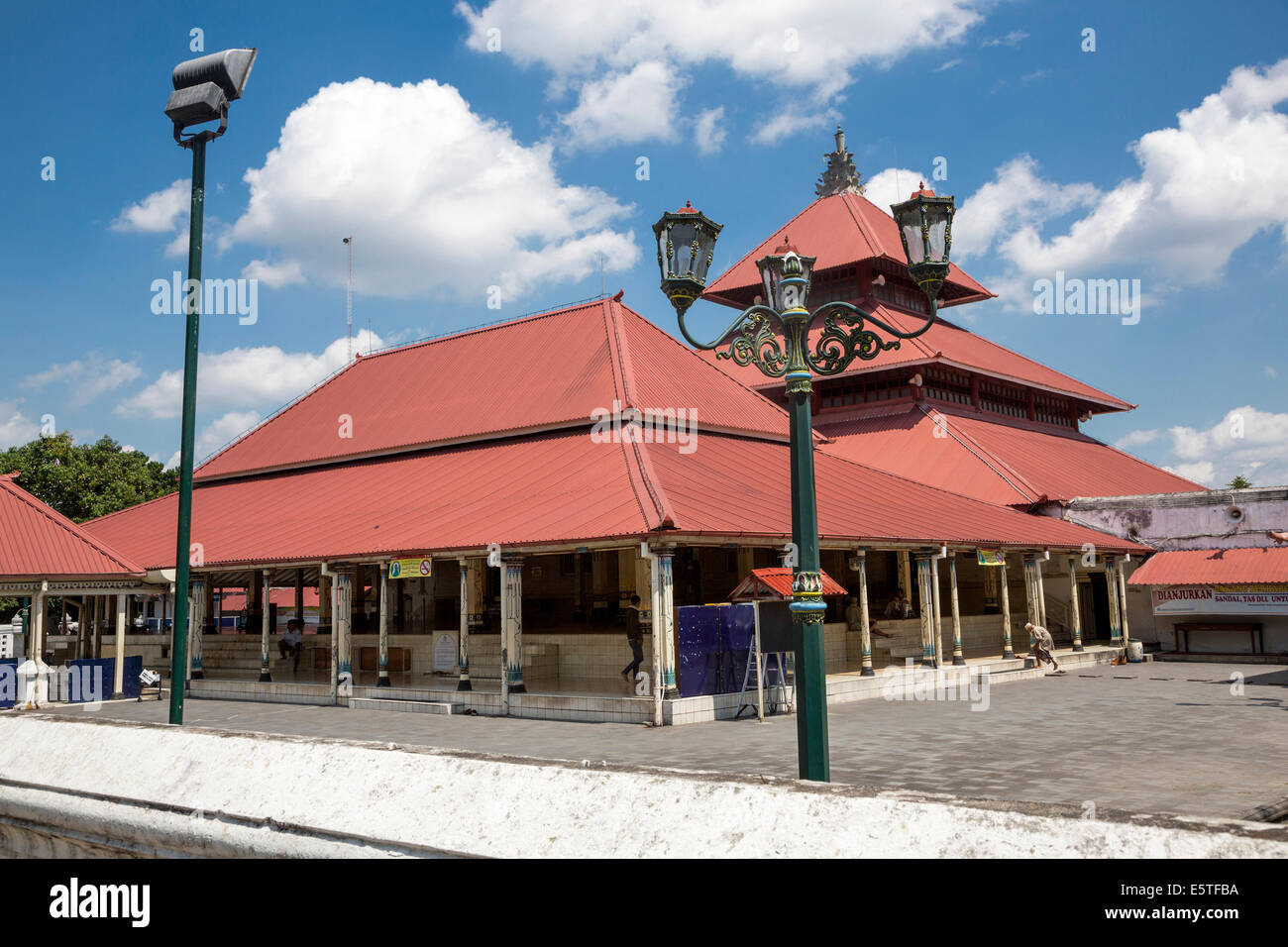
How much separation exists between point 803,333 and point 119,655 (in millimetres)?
19015

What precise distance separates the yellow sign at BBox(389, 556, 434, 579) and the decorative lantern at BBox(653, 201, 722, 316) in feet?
35.2

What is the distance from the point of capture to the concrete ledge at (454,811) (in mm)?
5074

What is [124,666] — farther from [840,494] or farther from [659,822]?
[659,822]

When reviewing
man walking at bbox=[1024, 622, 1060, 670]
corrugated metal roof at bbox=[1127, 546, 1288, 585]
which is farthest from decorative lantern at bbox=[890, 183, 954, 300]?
corrugated metal roof at bbox=[1127, 546, 1288, 585]

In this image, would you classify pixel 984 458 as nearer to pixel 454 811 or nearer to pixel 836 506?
pixel 836 506

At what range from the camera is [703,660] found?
16.2 metres

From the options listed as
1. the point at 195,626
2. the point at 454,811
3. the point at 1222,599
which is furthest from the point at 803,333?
the point at 1222,599

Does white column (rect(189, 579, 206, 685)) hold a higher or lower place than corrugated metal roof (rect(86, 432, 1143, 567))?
lower

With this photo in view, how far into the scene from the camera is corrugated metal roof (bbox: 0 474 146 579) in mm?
19516

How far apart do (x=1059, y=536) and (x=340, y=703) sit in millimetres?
18380

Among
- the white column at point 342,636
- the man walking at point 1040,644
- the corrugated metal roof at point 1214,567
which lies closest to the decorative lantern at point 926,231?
the white column at point 342,636

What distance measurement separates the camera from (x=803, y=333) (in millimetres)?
8125

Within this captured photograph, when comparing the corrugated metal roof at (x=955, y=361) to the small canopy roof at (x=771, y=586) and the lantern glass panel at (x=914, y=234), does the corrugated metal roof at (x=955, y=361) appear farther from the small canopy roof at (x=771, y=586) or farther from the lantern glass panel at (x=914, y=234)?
the lantern glass panel at (x=914, y=234)

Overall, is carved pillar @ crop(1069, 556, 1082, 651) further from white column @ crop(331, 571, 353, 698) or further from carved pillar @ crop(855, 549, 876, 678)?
white column @ crop(331, 571, 353, 698)
